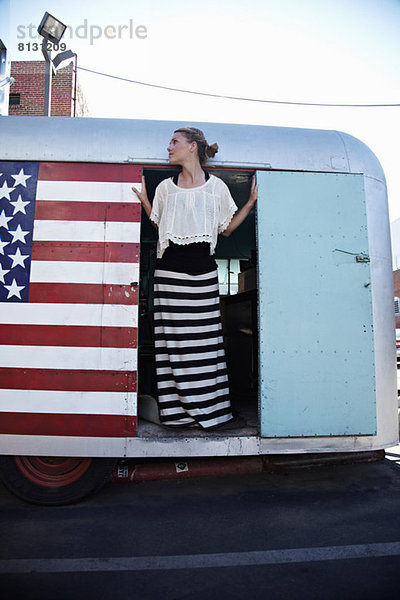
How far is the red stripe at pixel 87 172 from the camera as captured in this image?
10.3ft

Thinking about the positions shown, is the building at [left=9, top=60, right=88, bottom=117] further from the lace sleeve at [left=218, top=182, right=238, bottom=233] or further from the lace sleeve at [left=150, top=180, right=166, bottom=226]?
the lace sleeve at [left=218, top=182, right=238, bottom=233]

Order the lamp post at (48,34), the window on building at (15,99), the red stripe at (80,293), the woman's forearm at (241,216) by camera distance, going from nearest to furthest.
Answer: the red stripe at (80,293), the woman's forearm at (241,216), the lamp post at (48,34), the window on building at (15,99)

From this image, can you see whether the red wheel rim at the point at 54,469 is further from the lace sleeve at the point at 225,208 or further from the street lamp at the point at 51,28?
the street lamp at the point at 51,28

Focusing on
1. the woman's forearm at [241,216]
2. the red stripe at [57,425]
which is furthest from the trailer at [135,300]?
the woman's forearm at [241,216]

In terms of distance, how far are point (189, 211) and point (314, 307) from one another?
128 cm

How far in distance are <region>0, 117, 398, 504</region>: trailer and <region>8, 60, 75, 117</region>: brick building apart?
10.9 m

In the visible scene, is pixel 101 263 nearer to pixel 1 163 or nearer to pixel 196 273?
pixel 196 273

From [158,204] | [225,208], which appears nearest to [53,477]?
[158,204]

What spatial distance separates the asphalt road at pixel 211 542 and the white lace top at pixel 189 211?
82.5 inches

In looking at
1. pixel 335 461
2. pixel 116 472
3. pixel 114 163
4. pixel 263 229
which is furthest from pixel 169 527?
pixel 114 163

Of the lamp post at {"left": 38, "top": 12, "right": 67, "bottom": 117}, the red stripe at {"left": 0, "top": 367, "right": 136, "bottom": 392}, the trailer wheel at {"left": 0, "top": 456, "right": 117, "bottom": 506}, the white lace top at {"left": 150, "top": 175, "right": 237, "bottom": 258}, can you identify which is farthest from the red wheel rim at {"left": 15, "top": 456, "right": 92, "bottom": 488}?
the lamp post at {"left": 38, "top": 12, "right": 67, "bottom": 117}

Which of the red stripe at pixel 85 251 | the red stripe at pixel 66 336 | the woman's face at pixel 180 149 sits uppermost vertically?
the woman's face at pixel 180 149

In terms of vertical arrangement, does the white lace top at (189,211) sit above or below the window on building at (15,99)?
below

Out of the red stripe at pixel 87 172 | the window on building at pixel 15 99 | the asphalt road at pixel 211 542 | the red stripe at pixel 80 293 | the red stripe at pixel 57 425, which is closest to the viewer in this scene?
the asphalt road at pixel 211 542
